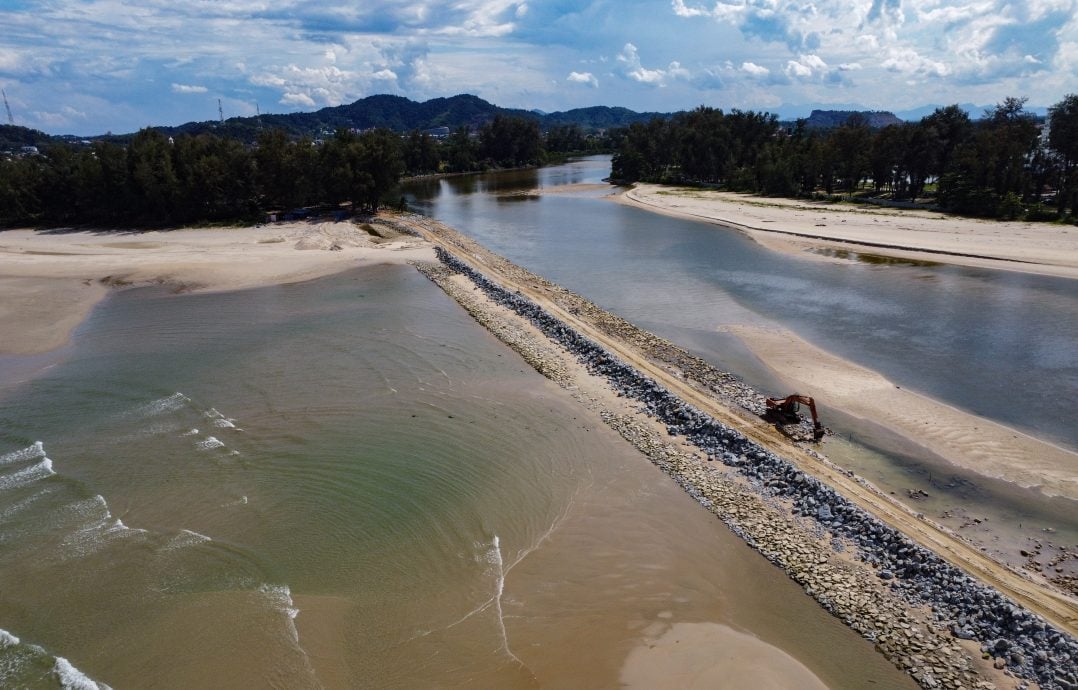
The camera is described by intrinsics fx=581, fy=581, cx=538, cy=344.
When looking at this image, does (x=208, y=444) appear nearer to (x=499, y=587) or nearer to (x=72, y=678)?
(x=72, y=678)

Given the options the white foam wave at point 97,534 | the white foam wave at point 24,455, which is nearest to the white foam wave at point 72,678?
the white foam wave at point 97,534

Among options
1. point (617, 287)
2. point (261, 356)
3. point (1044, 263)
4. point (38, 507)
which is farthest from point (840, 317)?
point (38, 507)

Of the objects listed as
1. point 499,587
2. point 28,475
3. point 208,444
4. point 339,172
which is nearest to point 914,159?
point 339,172

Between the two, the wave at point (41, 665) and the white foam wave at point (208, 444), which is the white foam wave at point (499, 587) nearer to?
the wave at point (41, 665)

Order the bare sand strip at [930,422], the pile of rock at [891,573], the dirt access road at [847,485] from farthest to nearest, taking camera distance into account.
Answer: the bare sand strip at [930,422], the dirt access road at [847,485], the pile of rock at [891,573]

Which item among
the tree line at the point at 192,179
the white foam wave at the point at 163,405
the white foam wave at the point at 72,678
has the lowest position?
the white foam wave at the point at 72,678

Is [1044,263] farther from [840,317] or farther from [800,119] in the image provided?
[800,119]
